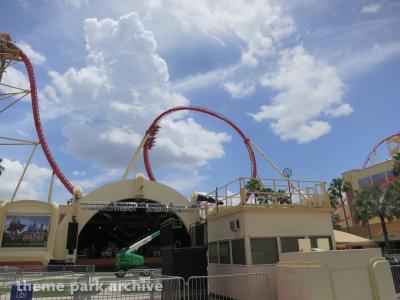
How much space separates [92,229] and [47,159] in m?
9.81

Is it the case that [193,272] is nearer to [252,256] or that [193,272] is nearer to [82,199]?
[252,256]

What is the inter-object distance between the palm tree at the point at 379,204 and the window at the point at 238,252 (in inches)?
1339

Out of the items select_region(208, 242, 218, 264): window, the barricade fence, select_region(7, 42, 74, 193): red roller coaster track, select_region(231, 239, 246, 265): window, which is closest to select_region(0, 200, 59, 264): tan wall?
select_region(7, 42, 74, 193): red roller coaster track

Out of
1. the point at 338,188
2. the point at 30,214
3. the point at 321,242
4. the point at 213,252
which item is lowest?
the point at 213,252

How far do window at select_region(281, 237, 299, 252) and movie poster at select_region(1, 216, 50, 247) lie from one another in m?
24.4

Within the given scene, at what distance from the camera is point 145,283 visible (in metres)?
9.00

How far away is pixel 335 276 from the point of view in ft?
28.3

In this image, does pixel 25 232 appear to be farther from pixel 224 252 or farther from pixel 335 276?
pixel 335 276

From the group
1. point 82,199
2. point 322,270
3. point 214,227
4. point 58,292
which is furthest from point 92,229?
point 322,270

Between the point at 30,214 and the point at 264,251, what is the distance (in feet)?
83.1

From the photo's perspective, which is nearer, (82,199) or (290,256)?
(290,256)

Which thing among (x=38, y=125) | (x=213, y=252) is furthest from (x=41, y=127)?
(x=213, y=252)

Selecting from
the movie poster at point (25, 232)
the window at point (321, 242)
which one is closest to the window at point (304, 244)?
the window at point (321, 242)

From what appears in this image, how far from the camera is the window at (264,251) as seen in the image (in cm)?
1073
